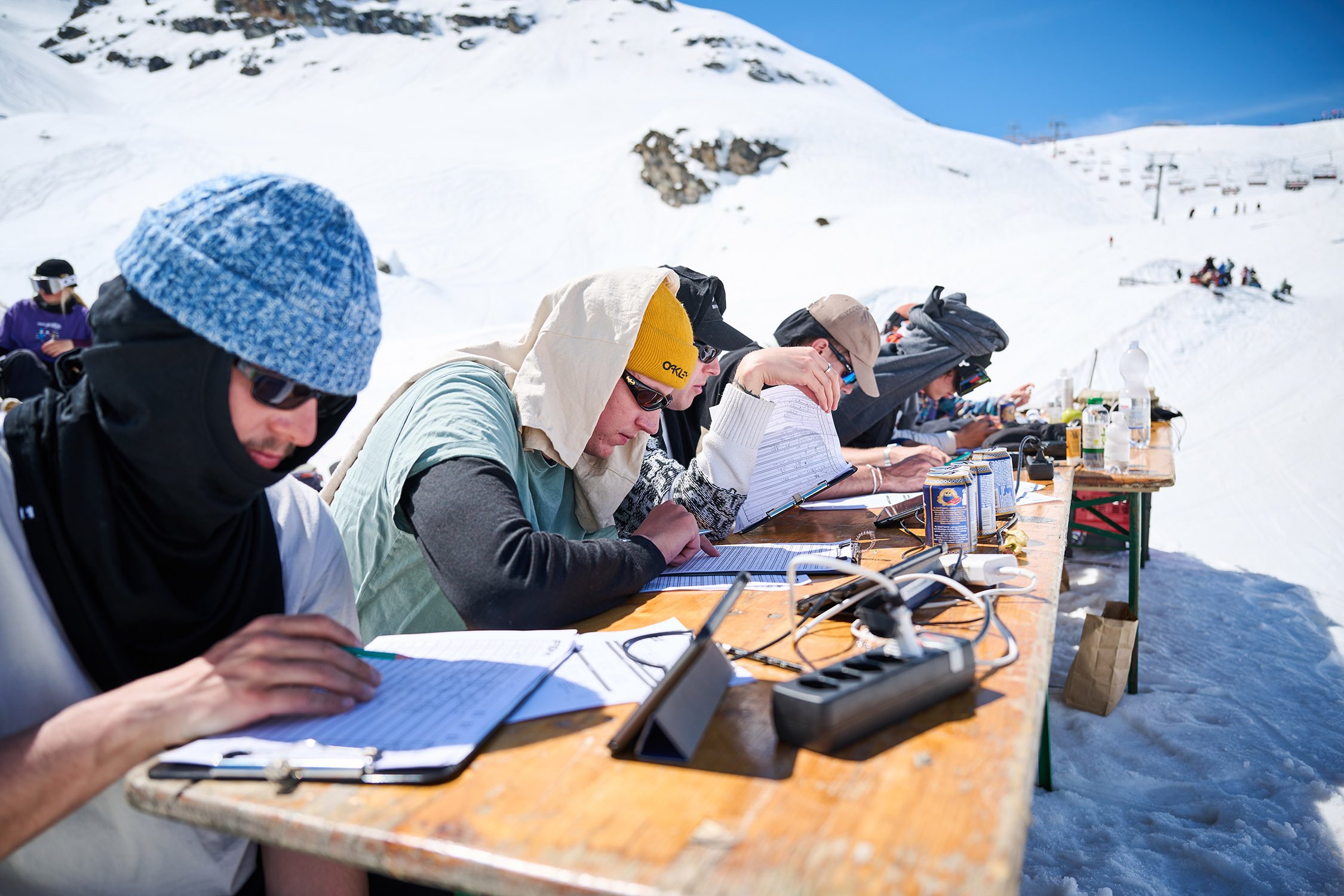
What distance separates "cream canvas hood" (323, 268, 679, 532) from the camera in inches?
87.8

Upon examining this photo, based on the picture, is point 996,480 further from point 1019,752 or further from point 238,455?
point 238,455

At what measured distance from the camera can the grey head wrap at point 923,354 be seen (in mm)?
4777

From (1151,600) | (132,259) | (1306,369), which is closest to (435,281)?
(1306,369)

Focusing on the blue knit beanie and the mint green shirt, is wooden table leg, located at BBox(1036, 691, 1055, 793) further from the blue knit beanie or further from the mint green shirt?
the blue knit beanie

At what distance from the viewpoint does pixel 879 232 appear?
28.7 m

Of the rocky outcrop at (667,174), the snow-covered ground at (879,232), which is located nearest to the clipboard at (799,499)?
the snow-covered ground at (879,232)

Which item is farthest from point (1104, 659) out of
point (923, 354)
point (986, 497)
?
point (923, 354)

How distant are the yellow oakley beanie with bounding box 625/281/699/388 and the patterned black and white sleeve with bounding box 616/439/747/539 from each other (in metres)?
0.40

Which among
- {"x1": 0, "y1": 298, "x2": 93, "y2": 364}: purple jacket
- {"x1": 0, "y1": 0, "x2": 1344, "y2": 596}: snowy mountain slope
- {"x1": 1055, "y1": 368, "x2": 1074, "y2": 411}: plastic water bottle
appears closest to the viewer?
{"x1": 0, "y1": 298, "x2": 93, "y2": 364}: purple jacket

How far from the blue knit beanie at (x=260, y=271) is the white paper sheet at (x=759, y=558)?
3.56 feet

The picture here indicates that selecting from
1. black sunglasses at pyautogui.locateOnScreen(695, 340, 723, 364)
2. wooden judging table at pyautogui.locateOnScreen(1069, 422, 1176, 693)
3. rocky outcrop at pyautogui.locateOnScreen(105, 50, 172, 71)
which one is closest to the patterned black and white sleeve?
black sunglasses at pyautogui.locateOnScreen(695, 340, 723, 364)

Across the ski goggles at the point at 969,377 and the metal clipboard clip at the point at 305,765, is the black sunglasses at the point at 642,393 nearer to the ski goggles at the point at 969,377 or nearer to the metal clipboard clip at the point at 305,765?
the metal clipboard clip at the point at 305,765

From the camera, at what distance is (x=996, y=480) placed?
271 centimetres

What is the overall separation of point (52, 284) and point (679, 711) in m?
6.85
